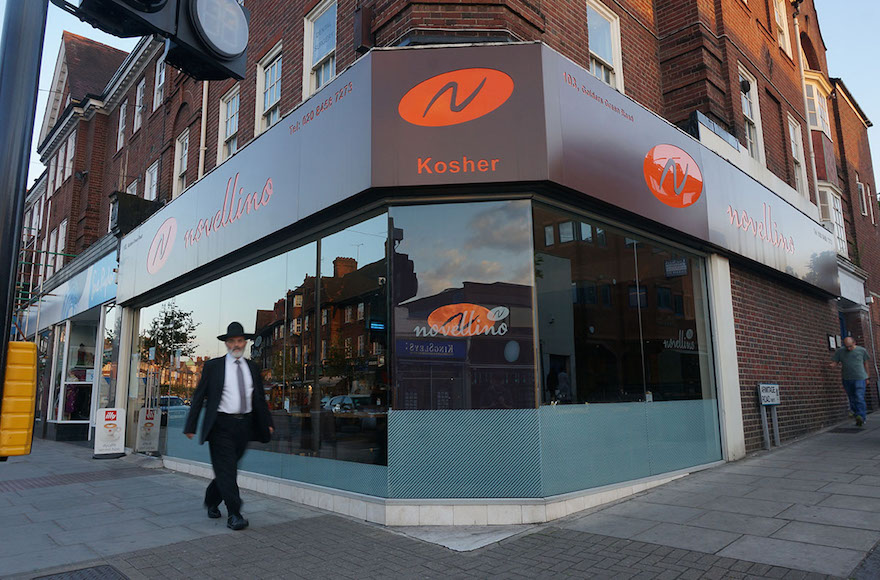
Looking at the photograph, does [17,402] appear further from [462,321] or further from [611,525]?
[611,525]

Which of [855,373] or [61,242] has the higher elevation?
[61,242]

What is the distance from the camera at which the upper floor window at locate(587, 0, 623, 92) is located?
343 inches

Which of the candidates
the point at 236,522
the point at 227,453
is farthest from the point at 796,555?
the point at 227,453

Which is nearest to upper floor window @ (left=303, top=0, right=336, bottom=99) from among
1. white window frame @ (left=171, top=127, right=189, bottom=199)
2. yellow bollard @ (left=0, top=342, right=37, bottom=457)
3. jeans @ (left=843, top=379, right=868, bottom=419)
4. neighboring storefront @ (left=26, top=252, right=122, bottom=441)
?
white window frame @ (left=171, top=127, right=189, bottom=199)

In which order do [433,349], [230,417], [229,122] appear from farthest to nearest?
[229,122] → [433,349] → [230,417]

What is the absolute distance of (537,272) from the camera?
19.6 ft


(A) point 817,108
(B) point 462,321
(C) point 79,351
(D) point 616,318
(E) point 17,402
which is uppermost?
(A) point 817,108

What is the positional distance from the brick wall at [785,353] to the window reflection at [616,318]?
1081 mm

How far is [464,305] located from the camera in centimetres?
583

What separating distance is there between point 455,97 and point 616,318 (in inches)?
125

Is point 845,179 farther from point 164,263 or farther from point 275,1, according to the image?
point 164,263

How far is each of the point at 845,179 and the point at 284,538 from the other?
66.1ft

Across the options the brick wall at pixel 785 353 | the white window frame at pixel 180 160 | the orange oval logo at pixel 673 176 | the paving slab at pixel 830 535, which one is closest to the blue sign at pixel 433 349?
the paving slab at pixel 830 535

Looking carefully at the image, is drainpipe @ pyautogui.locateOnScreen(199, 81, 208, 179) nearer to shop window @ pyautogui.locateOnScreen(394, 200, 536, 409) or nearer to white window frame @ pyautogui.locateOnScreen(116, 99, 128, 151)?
shop window @ pyautogui.locateOnScreen(394, 200, 536, 409)
